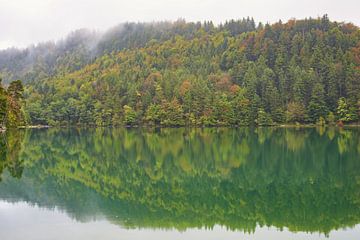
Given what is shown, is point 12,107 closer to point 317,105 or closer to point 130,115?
point 130,115

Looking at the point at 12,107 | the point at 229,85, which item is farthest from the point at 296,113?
the point at 12,107

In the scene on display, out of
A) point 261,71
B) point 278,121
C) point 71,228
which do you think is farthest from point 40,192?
point 261,71

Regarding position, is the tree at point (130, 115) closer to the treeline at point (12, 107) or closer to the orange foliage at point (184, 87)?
the orange foliage at point (184, 87)

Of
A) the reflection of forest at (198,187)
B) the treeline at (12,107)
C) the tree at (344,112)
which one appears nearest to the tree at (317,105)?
the tree at (344,112)

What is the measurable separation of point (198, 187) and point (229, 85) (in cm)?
9399

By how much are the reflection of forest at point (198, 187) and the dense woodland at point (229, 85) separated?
63.8 m

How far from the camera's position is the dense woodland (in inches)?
4021

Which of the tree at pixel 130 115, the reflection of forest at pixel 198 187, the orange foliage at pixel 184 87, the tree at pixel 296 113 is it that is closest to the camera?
the reflection of forest at pixel 198 187

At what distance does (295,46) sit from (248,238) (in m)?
117

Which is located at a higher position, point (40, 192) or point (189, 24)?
point (189, 24)

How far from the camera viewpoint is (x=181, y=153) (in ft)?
132

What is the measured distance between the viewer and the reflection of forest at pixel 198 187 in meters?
17.2

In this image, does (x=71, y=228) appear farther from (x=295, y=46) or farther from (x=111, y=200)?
(x=295, y=46)

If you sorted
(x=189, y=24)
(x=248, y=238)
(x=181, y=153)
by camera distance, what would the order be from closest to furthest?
(x=248, y=238)
(x=181, y=153)
(x=189, y=24)
